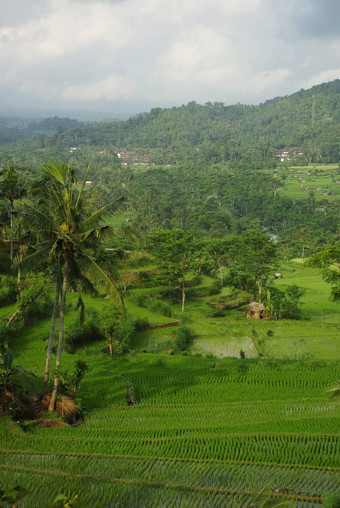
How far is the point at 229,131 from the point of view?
167750 millimetres

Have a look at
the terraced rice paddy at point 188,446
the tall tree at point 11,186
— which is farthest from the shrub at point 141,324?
the tall tree at point 11,186

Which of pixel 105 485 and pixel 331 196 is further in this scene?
pixel 331 196

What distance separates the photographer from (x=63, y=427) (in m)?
9.12

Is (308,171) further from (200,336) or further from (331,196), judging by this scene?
(200,336)

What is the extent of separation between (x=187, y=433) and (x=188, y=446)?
1.97 ft

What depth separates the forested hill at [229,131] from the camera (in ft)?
394

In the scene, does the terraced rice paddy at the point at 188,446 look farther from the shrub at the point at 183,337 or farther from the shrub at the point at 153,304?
the shrub at the point at 153,304

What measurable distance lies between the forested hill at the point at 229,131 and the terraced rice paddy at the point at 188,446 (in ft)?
339

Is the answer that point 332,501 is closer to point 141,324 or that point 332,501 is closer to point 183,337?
point 183,337

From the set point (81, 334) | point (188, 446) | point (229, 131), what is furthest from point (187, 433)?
point (229, 131)

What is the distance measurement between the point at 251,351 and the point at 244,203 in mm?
56761

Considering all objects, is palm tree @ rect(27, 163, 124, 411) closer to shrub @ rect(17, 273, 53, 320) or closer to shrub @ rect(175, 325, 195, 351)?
shrub @ rect(17, 273, 53, 320)

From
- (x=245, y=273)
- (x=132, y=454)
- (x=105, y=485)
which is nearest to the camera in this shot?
(x=105, y=485)

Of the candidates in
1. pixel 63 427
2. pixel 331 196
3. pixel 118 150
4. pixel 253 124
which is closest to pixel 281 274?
pixel 63 427
